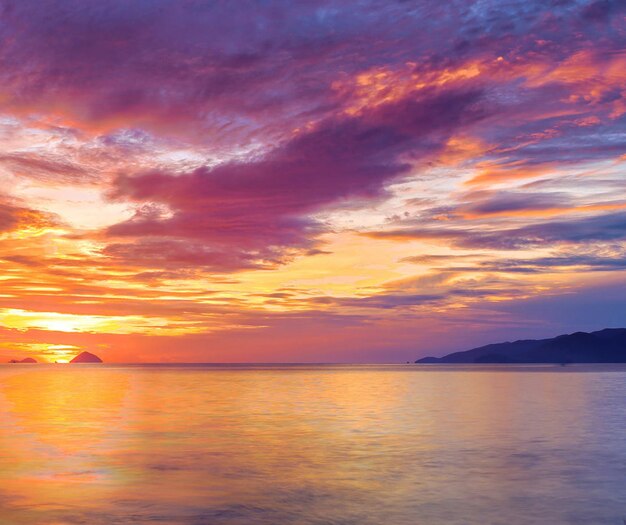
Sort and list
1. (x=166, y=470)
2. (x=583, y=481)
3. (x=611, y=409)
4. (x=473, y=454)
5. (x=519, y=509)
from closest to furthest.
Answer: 1. (x=519, y=509)
2. (x=583, y=481)
3. (x=166, y=470)
4. (x=473, y=454)
5. (x=611, y=409)

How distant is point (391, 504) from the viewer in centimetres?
2395

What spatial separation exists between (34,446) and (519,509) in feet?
86.5

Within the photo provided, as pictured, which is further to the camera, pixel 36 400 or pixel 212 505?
pixel 36 400

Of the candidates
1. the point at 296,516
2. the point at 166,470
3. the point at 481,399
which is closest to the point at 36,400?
the point at 481,399

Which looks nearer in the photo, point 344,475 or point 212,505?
point 212,505

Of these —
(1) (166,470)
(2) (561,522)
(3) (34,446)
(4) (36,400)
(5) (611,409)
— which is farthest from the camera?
(4) (36,400)

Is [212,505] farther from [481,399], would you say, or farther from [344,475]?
[481,399]

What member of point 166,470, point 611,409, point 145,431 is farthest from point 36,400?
point 611,409

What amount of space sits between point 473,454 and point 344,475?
9.11 metres

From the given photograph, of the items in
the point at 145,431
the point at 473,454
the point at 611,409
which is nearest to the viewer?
the point at 473,454

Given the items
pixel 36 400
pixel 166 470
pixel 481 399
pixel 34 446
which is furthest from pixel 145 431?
pixel 481 399

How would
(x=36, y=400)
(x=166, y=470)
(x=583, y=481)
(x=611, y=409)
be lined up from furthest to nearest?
(x=36, y=400) → (x=611, y=409) → (x=166, y=470) → (x=583, y=481)

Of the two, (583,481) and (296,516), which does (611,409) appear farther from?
(296,516)

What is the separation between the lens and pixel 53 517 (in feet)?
72.1
